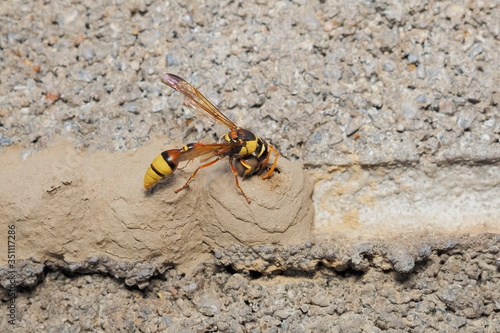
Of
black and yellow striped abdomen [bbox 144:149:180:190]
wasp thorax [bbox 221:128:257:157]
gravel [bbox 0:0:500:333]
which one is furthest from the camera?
gravel [bbox 0:0:500:333]

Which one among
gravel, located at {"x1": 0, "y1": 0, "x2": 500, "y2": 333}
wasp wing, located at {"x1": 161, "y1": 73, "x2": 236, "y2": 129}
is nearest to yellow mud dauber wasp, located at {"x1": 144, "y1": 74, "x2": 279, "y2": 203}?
wasp wing, located at {"x1": 161, "y1": 73, "x2": 236, "y2": 129}

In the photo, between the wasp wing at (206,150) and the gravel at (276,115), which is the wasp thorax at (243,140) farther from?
the gravel at (276,115)

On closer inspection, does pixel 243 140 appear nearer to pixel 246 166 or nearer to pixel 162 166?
pixel 246 166

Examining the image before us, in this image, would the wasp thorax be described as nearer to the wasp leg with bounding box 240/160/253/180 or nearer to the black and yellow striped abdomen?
the wasp leg with bounding box 240/160/253/180

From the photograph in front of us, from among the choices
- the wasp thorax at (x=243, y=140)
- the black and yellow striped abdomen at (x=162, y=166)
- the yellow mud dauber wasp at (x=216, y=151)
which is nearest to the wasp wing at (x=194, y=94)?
the yellow mud dauber wasp at (x=216, y=151)

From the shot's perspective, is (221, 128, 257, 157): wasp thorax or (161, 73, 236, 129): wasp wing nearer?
(221, 128, 257, 157): wasp thorax

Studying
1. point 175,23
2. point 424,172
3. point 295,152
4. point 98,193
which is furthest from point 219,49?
point 424,172

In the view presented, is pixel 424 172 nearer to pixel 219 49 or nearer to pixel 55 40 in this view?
pixel 219 49

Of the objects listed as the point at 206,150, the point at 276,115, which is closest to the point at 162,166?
the point at 206,150
